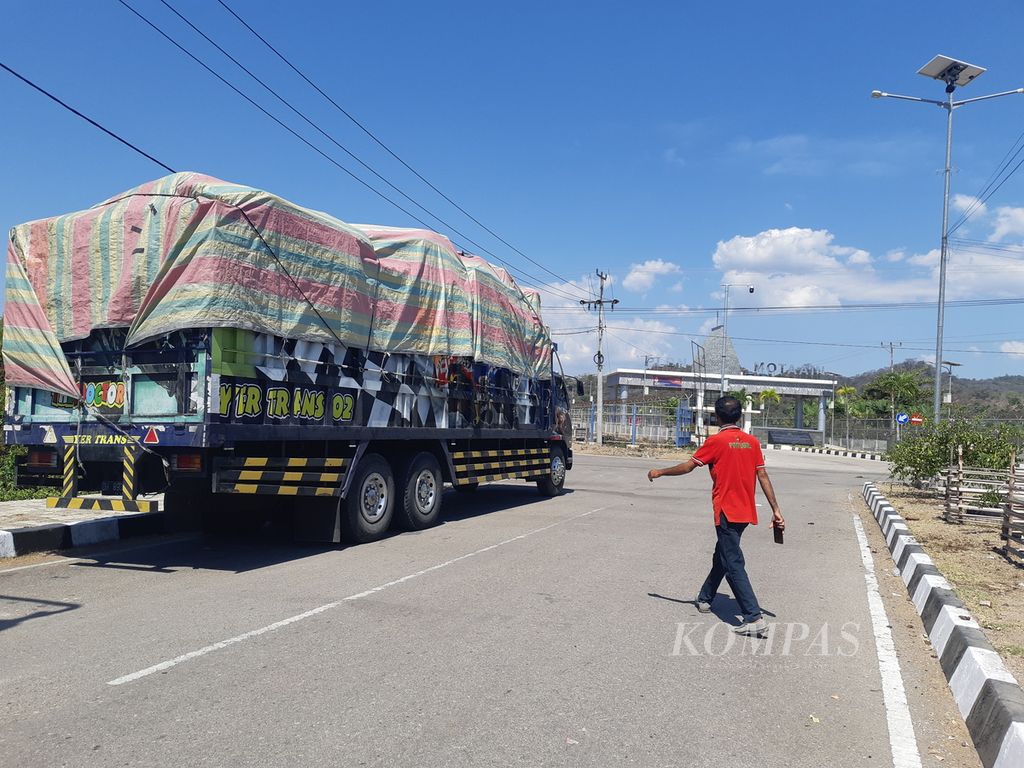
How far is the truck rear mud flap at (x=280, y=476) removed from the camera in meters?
8.19

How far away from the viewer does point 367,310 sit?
982cm

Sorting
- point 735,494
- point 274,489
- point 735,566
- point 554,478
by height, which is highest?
point 735,494

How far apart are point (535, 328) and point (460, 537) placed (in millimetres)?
5660

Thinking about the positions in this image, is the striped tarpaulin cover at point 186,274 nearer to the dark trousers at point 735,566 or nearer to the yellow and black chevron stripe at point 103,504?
the yellow and black chevron stripe at point 103,504

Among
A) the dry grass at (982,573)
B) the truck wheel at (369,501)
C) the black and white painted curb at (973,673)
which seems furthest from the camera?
the truck wheel at (369,501)

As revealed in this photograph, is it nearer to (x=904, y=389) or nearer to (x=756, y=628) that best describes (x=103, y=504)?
(x=756, y=628)

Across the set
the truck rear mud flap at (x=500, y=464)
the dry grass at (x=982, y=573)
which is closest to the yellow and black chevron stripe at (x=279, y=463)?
the truck rear mud flap at (x=500, y=464)

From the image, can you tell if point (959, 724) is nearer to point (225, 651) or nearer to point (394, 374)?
point (225, 651)

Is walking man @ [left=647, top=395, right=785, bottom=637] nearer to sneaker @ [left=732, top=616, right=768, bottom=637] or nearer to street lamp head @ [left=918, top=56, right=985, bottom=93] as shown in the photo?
sneaker @ [left=732, top=616, right=768, bottom=637]

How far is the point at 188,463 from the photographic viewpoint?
26.3 feet

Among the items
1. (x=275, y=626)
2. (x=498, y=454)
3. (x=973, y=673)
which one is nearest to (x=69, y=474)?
(x=275, y=626)

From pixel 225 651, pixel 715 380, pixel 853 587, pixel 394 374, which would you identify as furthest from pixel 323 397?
pixel 715 380

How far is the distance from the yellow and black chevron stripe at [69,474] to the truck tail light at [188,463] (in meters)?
1.08

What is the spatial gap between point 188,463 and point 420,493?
3.78m
